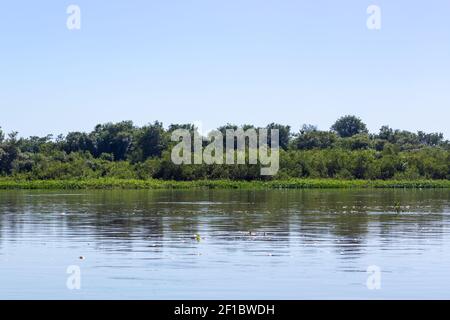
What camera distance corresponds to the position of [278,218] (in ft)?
126

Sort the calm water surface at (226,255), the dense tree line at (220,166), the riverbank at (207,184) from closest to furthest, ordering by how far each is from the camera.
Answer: the calm water surface at (226,255), the riverbank at (207,184), the dense tree line at (220,166)

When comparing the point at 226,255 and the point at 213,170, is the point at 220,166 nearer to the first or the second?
the point at 213,170

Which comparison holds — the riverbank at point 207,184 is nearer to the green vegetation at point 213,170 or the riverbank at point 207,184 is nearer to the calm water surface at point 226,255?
the green vegetation at point 213,170

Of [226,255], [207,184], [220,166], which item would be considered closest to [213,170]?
[220,166]

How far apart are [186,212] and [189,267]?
21.4 metres

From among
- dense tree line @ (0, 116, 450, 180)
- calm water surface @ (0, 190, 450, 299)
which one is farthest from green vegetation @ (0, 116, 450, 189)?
calm water surface @ (0, 190, 450, 299)

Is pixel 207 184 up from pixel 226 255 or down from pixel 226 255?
up

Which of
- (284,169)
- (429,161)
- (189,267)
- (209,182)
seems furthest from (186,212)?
(429,161)

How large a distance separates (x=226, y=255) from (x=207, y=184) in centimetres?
6785

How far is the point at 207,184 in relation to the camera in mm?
92125

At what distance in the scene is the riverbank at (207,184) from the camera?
9169 cm

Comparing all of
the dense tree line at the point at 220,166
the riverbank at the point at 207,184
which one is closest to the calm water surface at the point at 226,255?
the riverbank at the point at 207,184

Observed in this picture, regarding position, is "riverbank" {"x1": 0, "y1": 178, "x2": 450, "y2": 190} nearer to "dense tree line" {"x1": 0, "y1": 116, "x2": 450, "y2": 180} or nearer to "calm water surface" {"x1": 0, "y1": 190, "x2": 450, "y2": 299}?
"dense tree line" {"x1": 0, "y1": 116, "x2": 450, "y2": 180}

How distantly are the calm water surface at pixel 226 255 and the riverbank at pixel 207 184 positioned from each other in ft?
168
